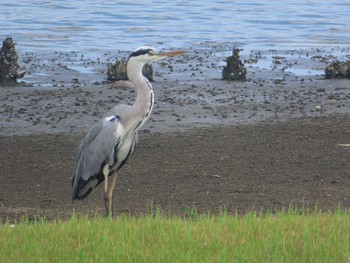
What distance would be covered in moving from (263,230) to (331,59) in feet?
41.6

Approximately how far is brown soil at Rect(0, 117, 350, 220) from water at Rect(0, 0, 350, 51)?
8386 mm

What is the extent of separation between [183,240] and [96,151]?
8.38 ft

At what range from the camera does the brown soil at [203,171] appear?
1052 centimetres

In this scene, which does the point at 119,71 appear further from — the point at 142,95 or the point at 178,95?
the point at 142,95

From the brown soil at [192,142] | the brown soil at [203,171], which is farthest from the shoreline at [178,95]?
the brown soil at [203,171]

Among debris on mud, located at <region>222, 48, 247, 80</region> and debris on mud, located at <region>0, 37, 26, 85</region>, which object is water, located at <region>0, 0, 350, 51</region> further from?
debris on mud, located at <region>222, 48, 247, 80</region>

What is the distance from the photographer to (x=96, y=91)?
15852 millimetres

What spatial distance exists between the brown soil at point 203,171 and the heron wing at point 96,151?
1.33ft

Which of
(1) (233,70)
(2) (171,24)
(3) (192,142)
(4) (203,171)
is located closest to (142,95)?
(4) (203,171)

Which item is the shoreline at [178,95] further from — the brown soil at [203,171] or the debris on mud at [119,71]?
the brown soil at [203,171]

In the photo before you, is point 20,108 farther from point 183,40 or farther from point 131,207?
point 183,40

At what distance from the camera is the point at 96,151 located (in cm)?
991

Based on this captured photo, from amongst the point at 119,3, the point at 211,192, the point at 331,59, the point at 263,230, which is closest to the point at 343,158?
the point at 211,192

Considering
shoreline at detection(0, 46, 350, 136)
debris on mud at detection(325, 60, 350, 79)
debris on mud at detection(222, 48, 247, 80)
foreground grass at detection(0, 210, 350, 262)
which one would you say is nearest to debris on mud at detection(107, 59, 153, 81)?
shoreline at detection(0, 46, 350, 136)
